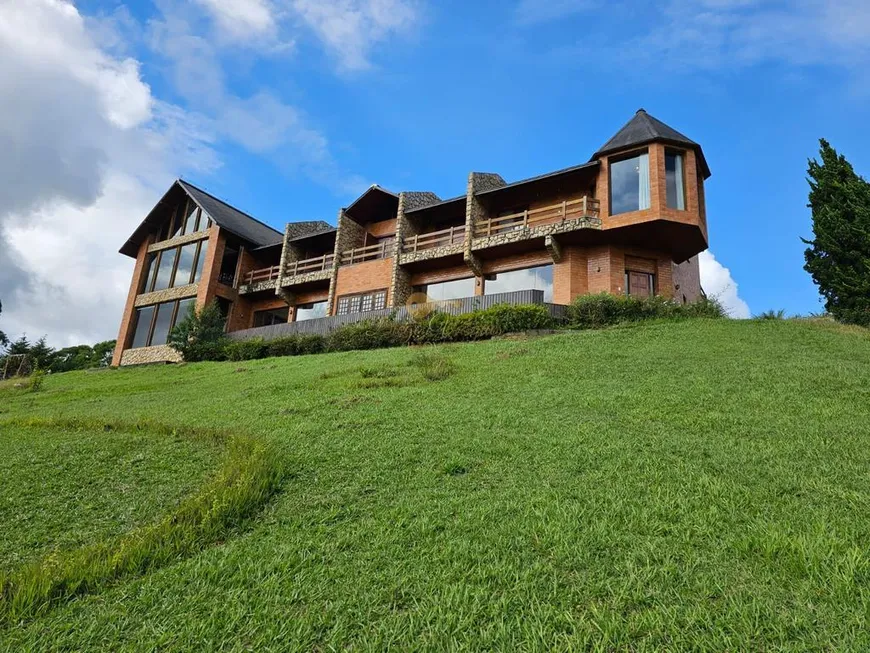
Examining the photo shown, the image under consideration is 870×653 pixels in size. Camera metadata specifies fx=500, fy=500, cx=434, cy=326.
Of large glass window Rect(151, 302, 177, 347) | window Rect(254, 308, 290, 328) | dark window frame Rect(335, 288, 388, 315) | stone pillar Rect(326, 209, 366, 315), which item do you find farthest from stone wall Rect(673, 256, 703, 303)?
large glass window Rect(151, 302, 177, 347)

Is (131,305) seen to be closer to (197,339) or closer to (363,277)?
(197,339)

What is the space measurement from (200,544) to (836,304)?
2326 cm

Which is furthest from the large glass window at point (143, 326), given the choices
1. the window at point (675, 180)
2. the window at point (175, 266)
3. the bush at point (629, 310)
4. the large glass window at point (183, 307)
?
the window at point (675, 180)

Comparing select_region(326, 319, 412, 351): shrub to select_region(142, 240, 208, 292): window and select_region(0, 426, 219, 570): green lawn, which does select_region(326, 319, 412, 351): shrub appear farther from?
select_region(142, 240, 208, 292): window

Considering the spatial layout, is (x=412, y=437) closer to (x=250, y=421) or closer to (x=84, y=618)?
(x=250, y=421)

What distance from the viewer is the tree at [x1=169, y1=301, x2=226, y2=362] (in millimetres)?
23766

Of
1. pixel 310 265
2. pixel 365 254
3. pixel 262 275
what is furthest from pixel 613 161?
pixel 262 275

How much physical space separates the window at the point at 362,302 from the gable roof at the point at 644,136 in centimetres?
1163

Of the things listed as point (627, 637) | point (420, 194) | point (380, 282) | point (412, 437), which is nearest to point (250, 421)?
point (412, 437)

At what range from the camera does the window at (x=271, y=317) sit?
3016cm

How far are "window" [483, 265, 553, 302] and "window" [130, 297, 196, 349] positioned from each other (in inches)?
686

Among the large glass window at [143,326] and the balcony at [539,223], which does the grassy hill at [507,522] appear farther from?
the large glass window at [143,326]

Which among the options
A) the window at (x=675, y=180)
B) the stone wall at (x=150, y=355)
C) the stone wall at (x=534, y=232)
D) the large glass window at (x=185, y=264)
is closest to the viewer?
the window at (x=675, y=180)

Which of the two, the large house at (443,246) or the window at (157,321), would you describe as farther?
the window at (157,321)
